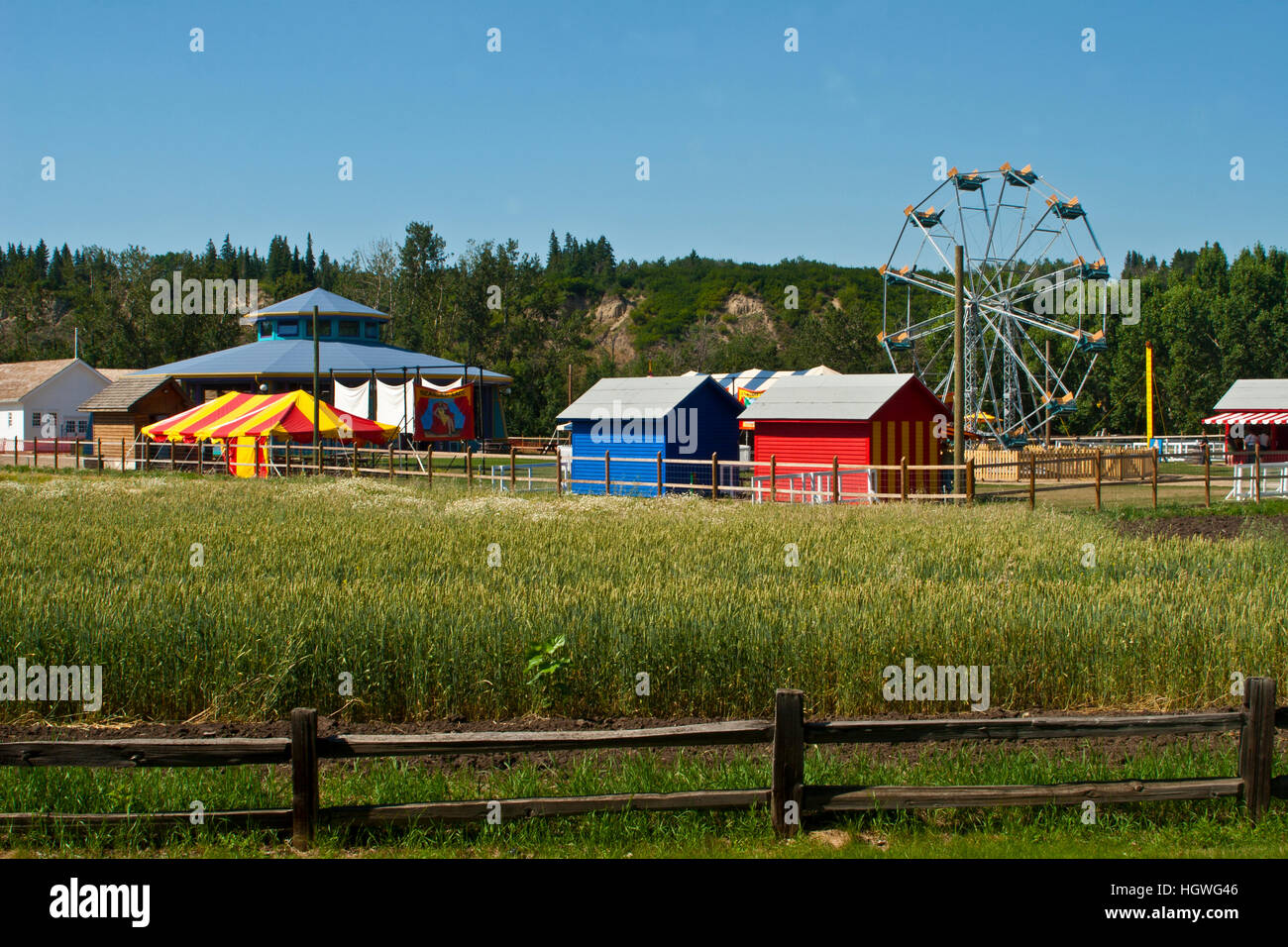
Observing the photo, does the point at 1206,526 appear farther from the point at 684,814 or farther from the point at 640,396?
the point at 684,814

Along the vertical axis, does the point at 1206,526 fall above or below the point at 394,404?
below

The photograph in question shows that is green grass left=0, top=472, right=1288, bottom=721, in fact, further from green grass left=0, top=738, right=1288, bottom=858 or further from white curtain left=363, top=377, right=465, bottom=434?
white curtain left=363, top=377, right=465, bottom=434

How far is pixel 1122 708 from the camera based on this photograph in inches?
332

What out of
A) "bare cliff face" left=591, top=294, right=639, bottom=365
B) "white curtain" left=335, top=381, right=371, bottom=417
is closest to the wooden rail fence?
"white curtain" left=335, top=381, right=371, bottom=417

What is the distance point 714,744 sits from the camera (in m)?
6.16

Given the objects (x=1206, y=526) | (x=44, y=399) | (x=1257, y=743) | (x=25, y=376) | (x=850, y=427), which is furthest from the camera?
(x=25, y=376)

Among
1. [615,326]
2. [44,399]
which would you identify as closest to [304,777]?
[44,399]

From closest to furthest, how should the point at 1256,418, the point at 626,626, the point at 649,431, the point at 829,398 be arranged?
1. the point at 626,626
2. the point at 829,398
3. the point at 649,431
4. the point at 1256,418

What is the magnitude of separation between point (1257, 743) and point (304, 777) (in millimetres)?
5614

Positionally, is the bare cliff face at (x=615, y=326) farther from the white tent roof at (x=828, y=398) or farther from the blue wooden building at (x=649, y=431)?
the white tent roof at (x=828, y=398)

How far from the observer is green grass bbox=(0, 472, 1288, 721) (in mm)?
8461

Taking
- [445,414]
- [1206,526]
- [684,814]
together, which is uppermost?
[445,414]

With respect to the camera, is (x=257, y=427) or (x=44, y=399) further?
(x=44, y=399)

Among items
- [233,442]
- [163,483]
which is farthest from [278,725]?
[233,442]
